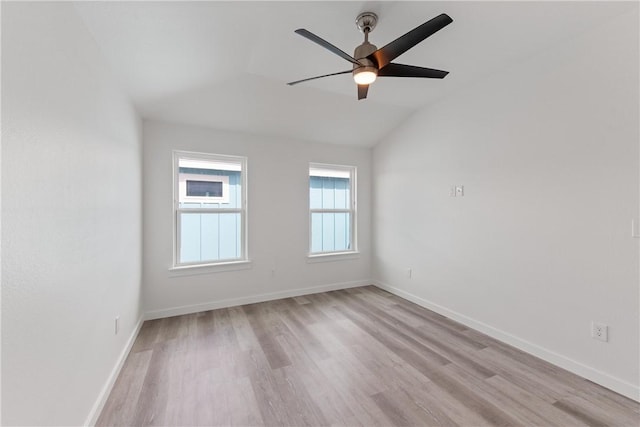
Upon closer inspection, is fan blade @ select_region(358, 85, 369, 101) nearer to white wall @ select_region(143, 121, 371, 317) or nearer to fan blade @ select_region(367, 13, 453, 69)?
→ fan blade @ select_region(367, 13, 453, 69)

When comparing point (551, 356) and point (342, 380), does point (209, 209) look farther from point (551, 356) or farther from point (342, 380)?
point (551, 356)

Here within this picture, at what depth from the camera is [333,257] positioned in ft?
13.6

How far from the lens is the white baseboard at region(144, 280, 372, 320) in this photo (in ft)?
10.2

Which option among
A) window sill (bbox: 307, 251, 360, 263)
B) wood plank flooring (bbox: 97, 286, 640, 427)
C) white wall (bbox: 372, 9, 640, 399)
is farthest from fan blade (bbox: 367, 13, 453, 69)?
window sill (bbox: 307, 251, 360, 263)

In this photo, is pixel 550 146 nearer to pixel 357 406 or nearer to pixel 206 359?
pixel 357 406

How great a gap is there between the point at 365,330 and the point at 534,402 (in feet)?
4.63

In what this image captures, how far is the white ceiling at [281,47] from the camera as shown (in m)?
1.76

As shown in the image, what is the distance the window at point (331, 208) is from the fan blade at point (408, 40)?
234 centimetres

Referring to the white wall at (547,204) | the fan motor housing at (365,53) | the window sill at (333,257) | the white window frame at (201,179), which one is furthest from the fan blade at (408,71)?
the window sill at (333,257)

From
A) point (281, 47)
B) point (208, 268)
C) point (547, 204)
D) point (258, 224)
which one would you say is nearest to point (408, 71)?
point (281, 47)

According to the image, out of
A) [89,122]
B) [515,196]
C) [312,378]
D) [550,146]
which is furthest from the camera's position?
[515,196]

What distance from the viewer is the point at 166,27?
5.77ft

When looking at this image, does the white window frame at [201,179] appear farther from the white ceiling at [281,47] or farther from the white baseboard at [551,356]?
the white baseboard at [551,356]

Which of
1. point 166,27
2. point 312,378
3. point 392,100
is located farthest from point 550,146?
point 166,27
